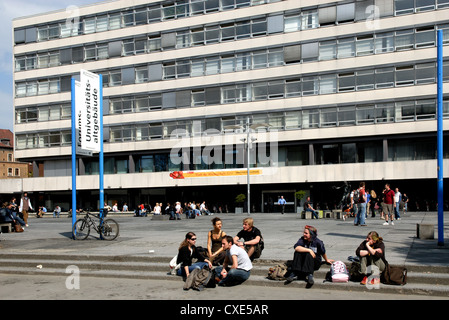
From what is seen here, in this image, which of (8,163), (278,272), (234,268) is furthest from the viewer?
(8,163)

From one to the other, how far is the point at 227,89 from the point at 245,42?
16.4 feet

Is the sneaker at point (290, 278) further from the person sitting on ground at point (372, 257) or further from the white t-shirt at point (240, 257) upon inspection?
the person sitting on ground at point (372, 257)

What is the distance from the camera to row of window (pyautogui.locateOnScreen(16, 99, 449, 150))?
40594 mm

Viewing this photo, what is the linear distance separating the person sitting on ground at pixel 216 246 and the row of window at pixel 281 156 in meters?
33.1

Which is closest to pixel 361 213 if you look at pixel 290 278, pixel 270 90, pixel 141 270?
pixel 290 278

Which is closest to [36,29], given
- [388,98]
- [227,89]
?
[227,89]

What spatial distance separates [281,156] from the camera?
151ft

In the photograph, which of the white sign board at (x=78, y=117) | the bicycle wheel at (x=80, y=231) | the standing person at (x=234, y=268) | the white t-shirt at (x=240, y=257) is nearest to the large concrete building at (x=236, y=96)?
the white sign board at (x=78, y=117)

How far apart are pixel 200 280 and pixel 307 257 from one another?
91.2 inches

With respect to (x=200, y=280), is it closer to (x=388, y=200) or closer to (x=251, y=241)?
(x=251, y=241)

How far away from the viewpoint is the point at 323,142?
1726 inches

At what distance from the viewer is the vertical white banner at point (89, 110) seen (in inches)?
709
